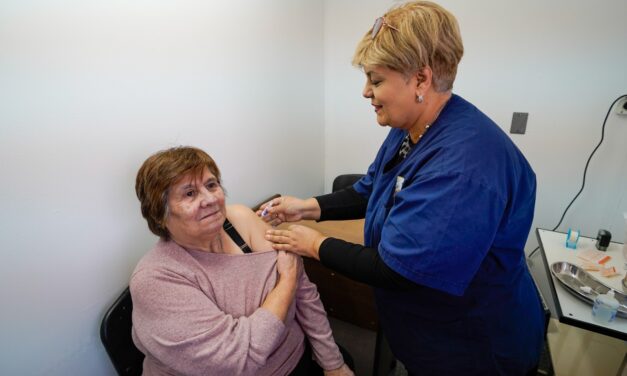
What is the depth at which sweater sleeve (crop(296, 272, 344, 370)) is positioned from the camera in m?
1.21

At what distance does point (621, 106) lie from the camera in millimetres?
1842

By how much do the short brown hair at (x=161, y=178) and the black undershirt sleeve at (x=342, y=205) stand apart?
572mm

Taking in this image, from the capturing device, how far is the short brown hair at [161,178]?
3.12 ft

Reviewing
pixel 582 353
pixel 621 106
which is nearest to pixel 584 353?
pixel 582 353

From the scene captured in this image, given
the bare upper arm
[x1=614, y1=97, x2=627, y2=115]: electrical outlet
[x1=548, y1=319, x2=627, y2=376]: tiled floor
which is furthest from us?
[x1=614, y1=97, x2=627, y2=115]: electrical outlet

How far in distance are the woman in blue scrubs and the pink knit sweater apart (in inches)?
9.4

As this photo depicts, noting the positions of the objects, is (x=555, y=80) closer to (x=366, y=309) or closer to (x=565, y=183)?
(x=565, y=183)

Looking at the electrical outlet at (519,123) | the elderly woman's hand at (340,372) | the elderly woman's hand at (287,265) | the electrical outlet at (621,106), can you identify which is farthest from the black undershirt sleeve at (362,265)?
the electrical outlet at (621,106)

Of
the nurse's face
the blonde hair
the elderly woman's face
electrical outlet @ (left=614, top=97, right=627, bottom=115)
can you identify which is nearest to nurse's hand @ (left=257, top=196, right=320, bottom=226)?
the elderly woman's face

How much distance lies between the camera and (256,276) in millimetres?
1087

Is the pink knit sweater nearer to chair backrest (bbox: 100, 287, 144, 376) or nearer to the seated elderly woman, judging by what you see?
the seated elderly woman

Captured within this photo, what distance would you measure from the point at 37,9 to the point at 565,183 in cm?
278

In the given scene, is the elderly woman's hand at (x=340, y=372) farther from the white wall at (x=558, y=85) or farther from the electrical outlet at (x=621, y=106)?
the electrical outlet at (x=621, y=106)

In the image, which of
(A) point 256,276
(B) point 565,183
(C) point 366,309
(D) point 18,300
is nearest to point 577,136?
(B) point 565,183
